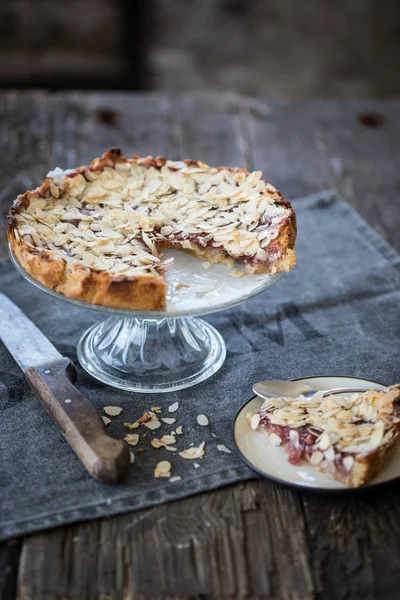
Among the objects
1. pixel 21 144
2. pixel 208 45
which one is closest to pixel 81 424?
pixel 21 144

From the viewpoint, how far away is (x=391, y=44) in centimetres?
413

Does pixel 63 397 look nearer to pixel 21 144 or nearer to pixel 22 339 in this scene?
pixel 22 339

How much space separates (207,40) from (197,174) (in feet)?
8.89

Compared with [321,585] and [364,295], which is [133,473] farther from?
[364,295]

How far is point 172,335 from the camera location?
156cm

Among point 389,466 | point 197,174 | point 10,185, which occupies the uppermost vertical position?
point 197,174

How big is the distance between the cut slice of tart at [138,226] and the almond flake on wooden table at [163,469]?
0.85ft

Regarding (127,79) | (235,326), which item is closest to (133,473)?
(235,326)

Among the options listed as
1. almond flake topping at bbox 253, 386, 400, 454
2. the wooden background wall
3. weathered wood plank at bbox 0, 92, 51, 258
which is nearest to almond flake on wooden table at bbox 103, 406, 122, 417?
almond flake topping at bbox 253, 386, 400, 454

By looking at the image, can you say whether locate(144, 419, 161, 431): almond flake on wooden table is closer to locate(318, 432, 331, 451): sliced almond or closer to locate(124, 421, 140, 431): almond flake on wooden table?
locate(124, 421, 140, 431): almond flake on wooden table

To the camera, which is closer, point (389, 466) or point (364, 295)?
point (389, 466)

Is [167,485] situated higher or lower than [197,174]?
lower

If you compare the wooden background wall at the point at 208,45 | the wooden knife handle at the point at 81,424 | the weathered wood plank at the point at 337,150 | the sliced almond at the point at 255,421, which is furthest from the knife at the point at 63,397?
the wooden background wall at the point at 208,45

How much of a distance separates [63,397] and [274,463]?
353 millimetres
